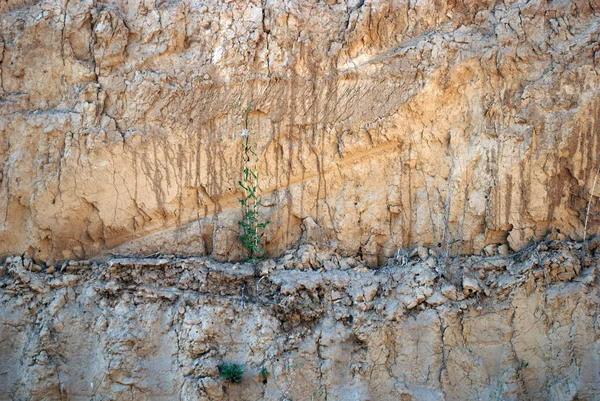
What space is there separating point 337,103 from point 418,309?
7.53 ft

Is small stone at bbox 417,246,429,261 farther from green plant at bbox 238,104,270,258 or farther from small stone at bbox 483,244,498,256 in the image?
green plant at bbox 238,104,270,258

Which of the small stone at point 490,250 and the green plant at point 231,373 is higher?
the small stone at point 490,250

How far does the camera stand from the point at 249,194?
7.07 metres

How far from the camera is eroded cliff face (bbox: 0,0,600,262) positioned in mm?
6836

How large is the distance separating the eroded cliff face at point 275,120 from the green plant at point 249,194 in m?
0.08

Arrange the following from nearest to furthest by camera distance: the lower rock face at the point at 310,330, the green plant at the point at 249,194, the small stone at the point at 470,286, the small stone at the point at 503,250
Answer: the lower rock face at the point at 310,330 < the small stone at the point at 470,286 < the small stone at the point at 503,250 < the green plant at the point at 249,194

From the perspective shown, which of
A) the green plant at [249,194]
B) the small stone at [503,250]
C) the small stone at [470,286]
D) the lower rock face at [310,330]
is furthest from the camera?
the green plant at [249,194]

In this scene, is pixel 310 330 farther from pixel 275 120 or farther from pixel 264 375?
pixel 275 120

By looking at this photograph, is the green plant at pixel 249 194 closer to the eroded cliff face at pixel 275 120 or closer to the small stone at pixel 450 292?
the eroded cliff face at pixel 275 120

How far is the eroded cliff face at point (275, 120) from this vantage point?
684 cm

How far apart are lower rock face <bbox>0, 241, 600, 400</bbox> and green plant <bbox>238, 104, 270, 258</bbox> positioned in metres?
0.36

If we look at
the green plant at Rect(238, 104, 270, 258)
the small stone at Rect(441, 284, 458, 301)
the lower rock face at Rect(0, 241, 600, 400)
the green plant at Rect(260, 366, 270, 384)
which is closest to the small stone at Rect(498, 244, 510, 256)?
the lower rock face at Rect(0, 241, 600, 400)

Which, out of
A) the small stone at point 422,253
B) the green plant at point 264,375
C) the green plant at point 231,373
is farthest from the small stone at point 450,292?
the green plant at point 231,373

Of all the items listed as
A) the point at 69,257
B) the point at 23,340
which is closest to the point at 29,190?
the point at 69,257
